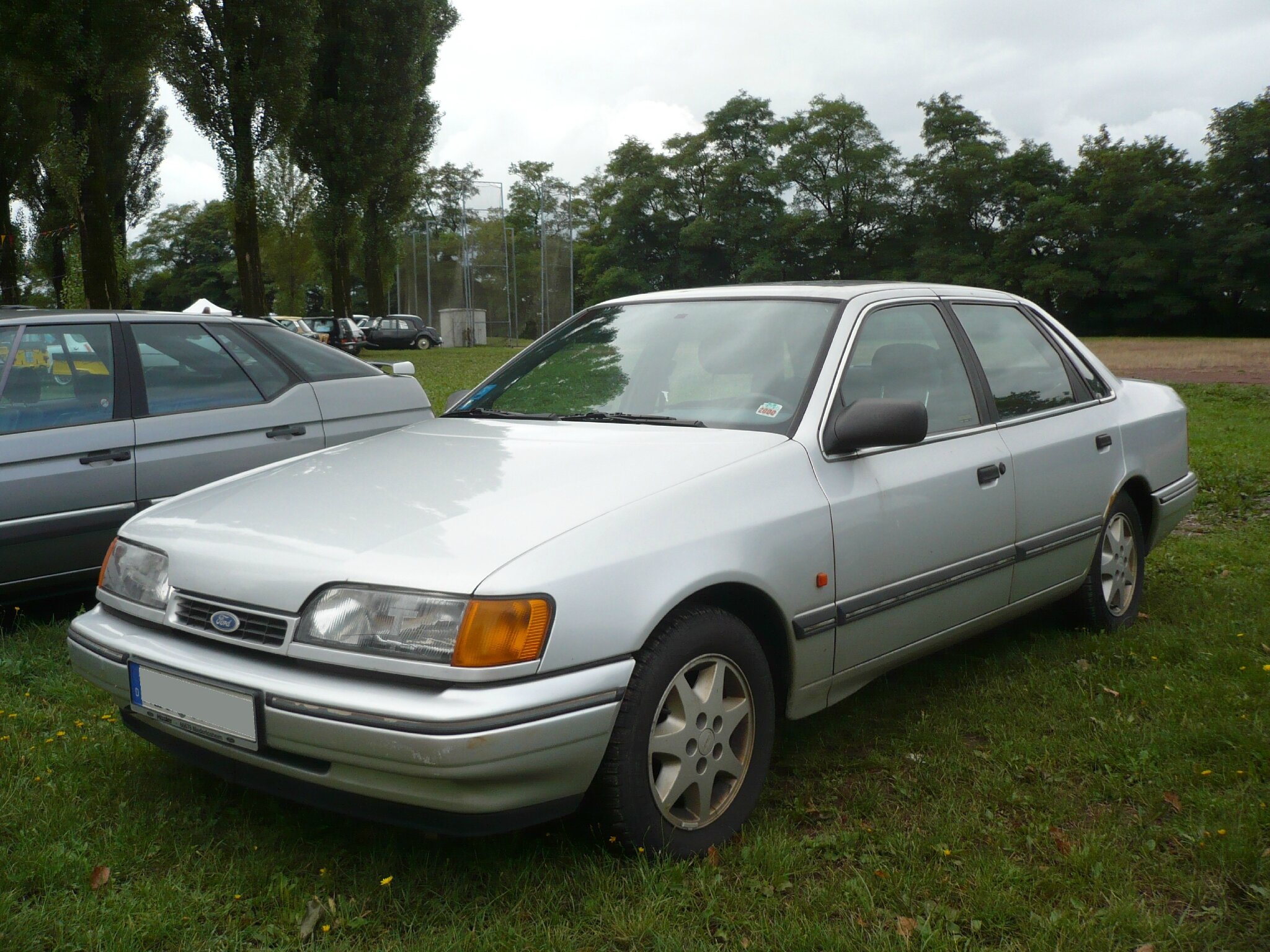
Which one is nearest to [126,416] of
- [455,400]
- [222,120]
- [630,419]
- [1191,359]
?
[455,400]

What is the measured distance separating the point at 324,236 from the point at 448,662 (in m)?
29.7

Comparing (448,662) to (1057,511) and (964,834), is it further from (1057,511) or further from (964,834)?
(1057,511)

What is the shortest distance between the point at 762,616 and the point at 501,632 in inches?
36.4

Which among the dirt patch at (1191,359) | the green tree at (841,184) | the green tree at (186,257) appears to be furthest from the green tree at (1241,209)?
the green tree at (186,257)

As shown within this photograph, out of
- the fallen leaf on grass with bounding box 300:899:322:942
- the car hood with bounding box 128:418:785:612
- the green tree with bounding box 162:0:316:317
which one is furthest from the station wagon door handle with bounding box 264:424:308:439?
the green tree with bounding box 162:0:316:317

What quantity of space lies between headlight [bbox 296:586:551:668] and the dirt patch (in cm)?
1399

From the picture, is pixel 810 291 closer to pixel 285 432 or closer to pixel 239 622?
pixel 239 622

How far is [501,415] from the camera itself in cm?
383

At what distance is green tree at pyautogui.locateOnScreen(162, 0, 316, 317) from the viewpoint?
20.6m

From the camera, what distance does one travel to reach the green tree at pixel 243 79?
20.6 meters

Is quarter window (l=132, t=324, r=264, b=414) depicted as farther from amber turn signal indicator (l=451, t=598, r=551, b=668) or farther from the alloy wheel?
the alloy wheel

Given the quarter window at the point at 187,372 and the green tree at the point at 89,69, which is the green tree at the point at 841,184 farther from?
the quarter window at the point at 187,372

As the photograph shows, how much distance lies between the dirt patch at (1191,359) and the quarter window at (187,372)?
12.4 metres

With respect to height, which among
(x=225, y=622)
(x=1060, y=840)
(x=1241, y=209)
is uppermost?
(x=1241, y=209)
